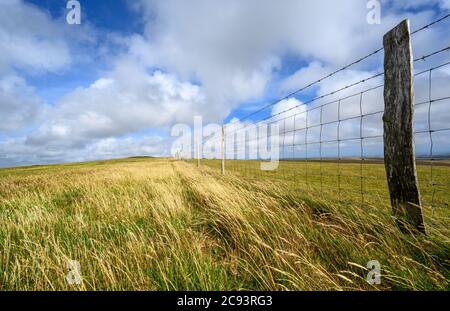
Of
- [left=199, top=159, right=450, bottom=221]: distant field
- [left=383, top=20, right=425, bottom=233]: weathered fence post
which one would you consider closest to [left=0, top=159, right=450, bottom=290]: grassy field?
[left=383, top=20, right=425, bottom=233]: weathered fence post

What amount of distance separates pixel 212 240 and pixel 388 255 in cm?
188

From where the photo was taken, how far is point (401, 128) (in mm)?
2771

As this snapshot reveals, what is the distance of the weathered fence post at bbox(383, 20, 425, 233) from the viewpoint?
270 centimetres

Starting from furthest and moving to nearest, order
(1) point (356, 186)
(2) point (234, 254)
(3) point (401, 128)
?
1. (1) point (356, 186)
2. (3) point (401, 128)
3. (2) point (234, 254)

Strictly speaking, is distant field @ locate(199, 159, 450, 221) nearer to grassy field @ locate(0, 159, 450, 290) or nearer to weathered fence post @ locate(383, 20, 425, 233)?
weathered fence post @ locate(383, 20, 425, 233)

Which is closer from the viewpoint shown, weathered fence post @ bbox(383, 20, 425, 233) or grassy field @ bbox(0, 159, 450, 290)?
grassy field @ bbox(0, 159, 450, 290)

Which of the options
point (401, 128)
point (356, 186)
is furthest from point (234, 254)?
point (356, 186)

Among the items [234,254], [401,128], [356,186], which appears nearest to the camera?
[234,254]

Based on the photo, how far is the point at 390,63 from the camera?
2.91m

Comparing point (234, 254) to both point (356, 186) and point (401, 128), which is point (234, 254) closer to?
point (401, 128)

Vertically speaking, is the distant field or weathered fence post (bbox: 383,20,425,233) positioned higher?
weathered fence post (bbox: 383,20,425,233)
